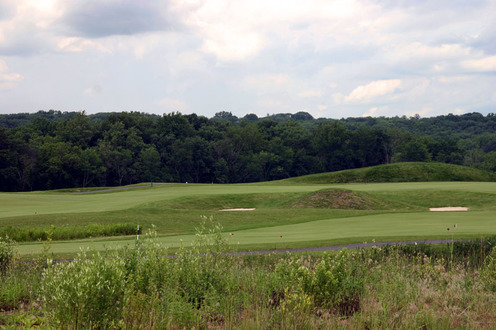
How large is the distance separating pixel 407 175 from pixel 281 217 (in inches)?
1425

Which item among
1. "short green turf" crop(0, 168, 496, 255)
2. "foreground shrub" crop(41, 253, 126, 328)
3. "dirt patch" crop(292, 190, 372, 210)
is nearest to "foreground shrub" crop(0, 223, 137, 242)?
"short green turf" crop(0, 168, 496, 255)

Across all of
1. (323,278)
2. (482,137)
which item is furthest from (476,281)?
(482,137)

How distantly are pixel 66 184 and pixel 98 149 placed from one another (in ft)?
28.7

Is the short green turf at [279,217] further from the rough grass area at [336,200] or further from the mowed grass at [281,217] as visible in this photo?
the rough grass area at [336,200]

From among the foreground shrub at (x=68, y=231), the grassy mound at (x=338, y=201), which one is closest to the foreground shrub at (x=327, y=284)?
the foreground shrub at (x=68, y=231)

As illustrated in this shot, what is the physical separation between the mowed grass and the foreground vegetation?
91 centimetres

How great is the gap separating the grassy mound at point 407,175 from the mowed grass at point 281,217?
57.0ft

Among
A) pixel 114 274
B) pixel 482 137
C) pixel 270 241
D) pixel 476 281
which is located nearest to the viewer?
pixel 114 274

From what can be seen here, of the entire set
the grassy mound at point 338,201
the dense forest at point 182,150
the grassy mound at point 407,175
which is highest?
the dense forest at point 182,150

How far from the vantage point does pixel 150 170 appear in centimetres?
8719

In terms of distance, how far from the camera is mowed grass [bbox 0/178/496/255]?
59.2 ft

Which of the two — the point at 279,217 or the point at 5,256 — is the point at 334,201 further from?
the point at 5,256

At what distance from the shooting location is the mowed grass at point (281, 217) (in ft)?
59.2

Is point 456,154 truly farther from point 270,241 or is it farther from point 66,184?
point 270,241
